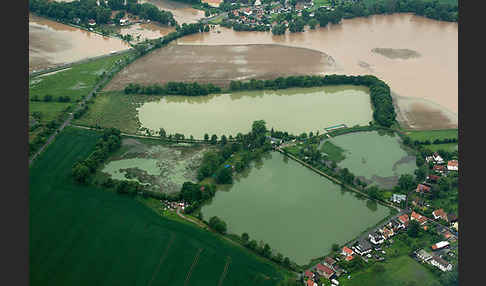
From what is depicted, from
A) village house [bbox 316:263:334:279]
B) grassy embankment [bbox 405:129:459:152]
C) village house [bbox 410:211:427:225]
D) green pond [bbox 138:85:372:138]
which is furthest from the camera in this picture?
green pond [bbox 138:85:372:138]

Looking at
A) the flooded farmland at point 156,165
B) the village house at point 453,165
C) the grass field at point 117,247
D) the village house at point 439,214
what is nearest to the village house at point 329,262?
the grass field at point 117,247

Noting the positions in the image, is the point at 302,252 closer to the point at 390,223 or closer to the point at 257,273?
the point at 257,273

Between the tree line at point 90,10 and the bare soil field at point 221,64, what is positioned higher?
the tree line at point 90,10

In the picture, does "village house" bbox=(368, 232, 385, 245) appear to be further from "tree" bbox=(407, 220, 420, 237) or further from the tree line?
the tree line

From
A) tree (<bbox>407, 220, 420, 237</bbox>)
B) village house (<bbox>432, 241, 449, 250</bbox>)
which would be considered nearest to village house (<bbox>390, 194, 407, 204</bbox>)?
tree (<bbox>407, 220, 420, 237</bbox>)

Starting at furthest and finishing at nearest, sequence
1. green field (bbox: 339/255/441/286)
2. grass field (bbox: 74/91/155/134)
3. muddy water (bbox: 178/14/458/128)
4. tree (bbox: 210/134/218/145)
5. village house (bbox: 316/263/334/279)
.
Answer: muddy water (bbox: 178/14/458/128) → grass field (bbox: 74/91/155/134) → tree (bbox: 210/134/218/145) → village house (bbox: 316/263/334/279) → green field (bbox: 339/255/441/286)

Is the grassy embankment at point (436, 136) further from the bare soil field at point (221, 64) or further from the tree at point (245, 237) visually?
the tree at point (245, 237)
